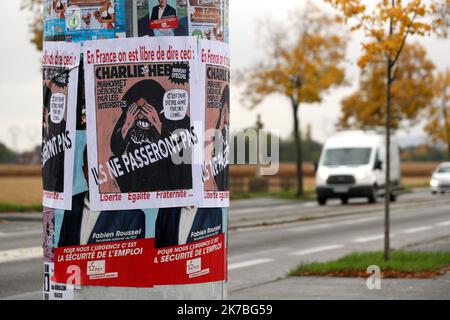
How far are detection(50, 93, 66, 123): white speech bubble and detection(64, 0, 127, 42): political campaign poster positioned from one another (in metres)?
0.30

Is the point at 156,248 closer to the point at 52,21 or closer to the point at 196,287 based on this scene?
the point at 196,287

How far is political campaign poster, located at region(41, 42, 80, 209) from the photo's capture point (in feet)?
16.6

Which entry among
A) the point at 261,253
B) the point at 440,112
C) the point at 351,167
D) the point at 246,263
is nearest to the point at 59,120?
the point at 246,263

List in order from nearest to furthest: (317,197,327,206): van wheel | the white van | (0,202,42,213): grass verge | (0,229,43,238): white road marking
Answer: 1. (0,229,43,238): white road marking
2. (0,202,42,213): grass verge
3. the white van
4. (317,197,327,206): van wheel

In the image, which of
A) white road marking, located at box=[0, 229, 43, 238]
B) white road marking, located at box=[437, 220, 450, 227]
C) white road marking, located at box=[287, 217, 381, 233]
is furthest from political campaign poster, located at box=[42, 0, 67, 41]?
white road marking, located at box=[437, 220, 450, 227]

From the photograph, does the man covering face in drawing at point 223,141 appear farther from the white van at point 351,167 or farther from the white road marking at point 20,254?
the white van at point 351,167

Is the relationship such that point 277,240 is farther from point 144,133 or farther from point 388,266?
point 144,133

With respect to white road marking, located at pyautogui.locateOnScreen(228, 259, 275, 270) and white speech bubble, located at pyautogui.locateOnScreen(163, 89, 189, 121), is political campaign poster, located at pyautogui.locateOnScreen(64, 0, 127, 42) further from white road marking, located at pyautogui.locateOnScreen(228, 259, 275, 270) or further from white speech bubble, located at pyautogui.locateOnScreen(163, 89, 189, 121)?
white road marking, located at pyautogui.locateOnScreen(228, 259, 275, 270)

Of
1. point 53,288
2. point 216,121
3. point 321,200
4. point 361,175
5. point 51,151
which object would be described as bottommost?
point 321,200

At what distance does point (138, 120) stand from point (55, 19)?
0.65 m

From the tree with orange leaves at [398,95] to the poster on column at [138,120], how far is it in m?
53.0

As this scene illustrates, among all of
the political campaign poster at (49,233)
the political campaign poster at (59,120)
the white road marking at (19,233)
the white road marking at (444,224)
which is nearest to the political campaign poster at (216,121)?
the political campaign poster at (59,120)

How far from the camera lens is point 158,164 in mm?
4980

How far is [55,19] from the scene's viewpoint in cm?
509
